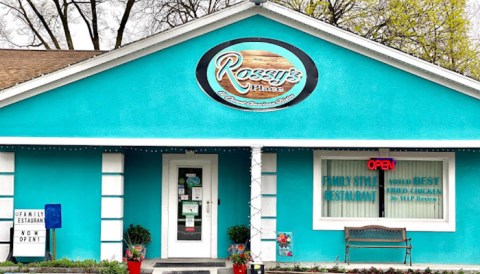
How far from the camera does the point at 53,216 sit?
13.3 meters

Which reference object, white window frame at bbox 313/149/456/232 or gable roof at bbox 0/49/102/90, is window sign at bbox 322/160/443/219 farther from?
gable roof at bbox 0/49/102/90

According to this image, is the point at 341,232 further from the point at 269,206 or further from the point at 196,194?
the point at 196,194

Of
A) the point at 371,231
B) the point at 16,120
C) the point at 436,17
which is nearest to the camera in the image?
the point at 16,120

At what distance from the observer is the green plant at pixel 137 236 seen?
14.4 metres

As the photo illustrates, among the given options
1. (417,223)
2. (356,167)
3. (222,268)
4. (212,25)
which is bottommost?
(222,268)

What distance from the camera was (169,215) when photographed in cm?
1487

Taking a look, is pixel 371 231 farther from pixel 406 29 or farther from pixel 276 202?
pixel 406 29

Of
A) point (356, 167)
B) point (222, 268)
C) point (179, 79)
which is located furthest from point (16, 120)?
point (356, 167)

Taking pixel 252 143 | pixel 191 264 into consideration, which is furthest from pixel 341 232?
pixel 191 264

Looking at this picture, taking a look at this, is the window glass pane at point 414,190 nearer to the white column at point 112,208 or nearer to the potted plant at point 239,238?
the potted plant at point 239,238

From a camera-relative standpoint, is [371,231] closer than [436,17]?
Yes

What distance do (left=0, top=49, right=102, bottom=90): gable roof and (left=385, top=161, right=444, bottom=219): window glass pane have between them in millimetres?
8595

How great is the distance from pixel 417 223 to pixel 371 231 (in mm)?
995

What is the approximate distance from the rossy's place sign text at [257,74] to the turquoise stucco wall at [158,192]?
1.81 m
